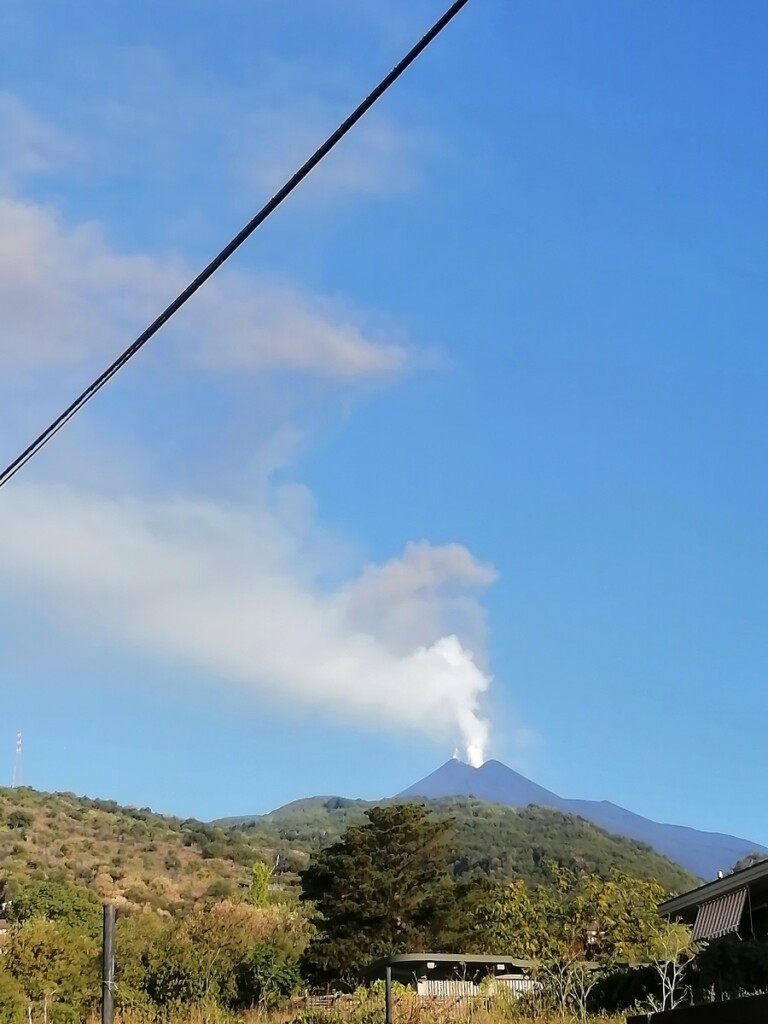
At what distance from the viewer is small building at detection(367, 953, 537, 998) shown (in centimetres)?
2922

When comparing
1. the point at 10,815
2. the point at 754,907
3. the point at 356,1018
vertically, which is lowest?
the point at 356,1018

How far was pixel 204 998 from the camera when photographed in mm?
29391

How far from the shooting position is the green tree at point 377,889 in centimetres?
4012

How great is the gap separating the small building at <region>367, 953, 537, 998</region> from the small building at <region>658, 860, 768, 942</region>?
7294 mm

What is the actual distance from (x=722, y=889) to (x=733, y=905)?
12.5 inches

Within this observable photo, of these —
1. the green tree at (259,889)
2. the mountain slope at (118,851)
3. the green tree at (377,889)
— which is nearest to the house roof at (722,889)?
the green tree at (377,889)

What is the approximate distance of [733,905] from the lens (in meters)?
21.0

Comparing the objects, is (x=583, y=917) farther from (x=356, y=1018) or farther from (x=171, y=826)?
(x=171, y=826)

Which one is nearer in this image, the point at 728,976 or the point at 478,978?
the point at 728,976

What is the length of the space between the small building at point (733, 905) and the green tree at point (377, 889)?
60.7 ft

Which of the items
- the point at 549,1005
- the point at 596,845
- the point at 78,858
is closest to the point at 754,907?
the point at 549,1005

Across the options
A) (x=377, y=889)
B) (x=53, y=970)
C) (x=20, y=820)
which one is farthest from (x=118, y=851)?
(x=53, y=970)

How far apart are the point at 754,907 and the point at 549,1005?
4.69 metres

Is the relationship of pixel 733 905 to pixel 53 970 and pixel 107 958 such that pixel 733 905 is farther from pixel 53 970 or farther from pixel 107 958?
pixel 107 958
